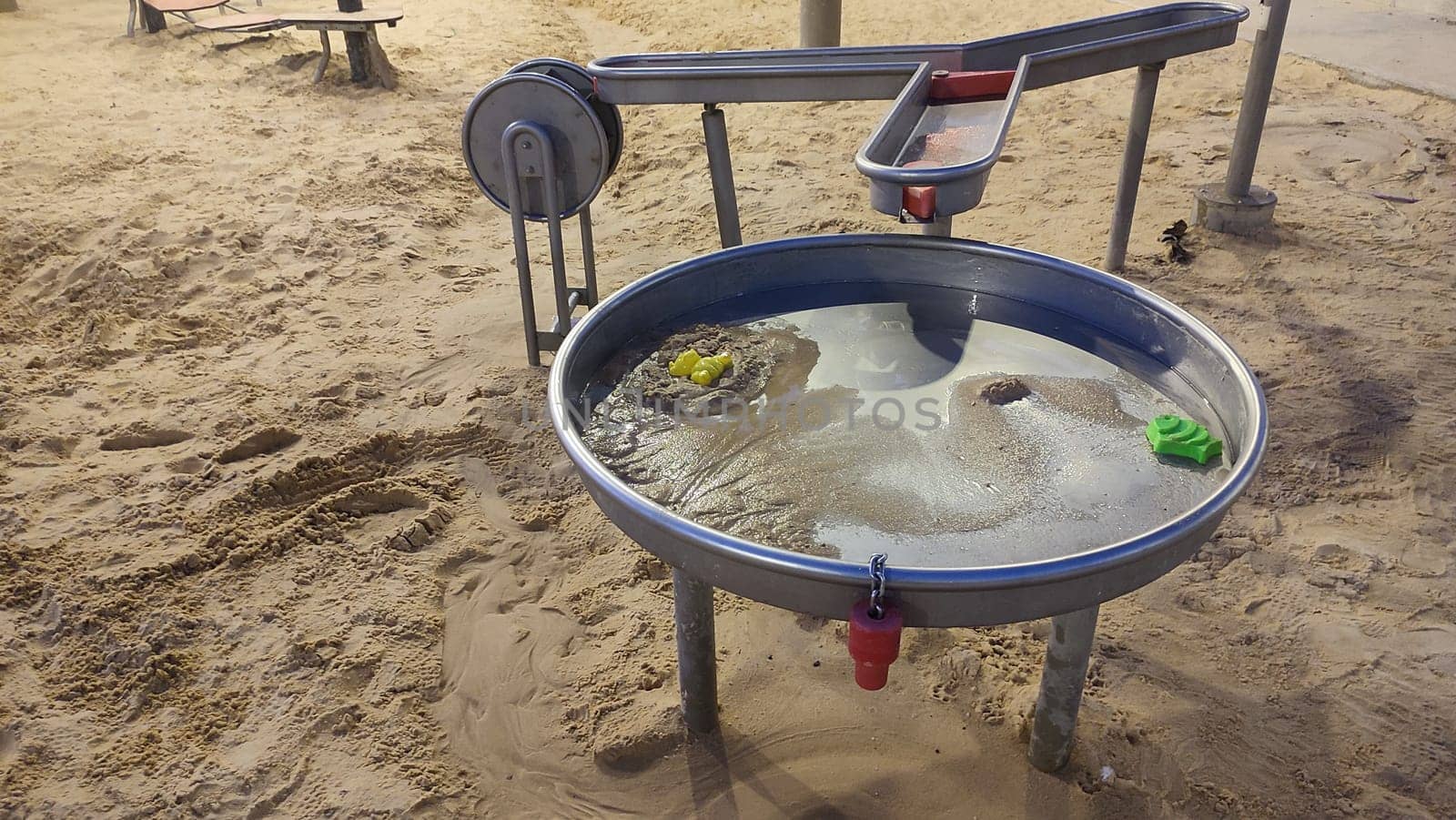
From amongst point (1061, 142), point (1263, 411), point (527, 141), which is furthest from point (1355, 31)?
point (1263, 411)

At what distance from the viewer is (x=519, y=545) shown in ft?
9.97

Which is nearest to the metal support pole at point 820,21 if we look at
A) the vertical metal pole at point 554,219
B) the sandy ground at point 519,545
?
the sandy ground at point 519,545

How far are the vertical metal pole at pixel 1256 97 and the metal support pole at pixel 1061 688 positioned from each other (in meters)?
3.30

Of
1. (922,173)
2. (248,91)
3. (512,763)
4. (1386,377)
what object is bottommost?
(512,763)

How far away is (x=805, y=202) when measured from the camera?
524cm

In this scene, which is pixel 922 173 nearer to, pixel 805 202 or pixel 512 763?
pixel 512 763

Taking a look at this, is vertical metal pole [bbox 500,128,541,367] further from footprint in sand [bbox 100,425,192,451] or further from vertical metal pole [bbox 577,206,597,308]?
footprint in sand [bbox 100,425,192,451]

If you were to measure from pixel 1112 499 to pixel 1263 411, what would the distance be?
0.93 feet

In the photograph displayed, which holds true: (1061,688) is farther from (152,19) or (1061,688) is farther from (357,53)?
(152,19)

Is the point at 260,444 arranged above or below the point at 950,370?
below

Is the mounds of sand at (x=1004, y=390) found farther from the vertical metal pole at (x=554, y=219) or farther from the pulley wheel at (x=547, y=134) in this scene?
the pulley wheel at (x=547, y=134)

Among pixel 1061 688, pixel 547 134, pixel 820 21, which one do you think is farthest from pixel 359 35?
pixel 1061 688

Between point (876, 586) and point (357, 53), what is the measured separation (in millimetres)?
7157

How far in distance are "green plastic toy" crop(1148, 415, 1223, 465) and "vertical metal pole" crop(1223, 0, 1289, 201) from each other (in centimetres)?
319
